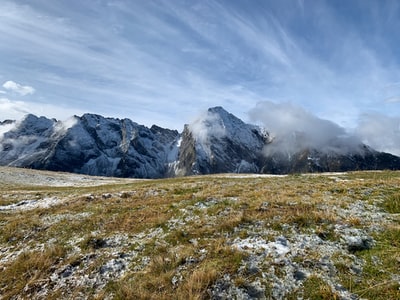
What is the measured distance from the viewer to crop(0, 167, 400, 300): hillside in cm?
980

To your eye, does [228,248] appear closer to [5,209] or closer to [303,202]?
[303,202]

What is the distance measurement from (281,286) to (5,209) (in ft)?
86.8

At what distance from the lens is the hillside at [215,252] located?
9.80 metres

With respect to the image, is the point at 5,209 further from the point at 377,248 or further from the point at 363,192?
→ the point at 363,192

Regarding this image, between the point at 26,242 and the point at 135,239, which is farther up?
the point at 135,239

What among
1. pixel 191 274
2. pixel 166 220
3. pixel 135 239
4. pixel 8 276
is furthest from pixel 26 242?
pixel 191 274

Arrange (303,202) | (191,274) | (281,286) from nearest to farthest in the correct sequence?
(281,286) < (191,274) < (303,202)

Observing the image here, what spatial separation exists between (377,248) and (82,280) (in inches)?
481

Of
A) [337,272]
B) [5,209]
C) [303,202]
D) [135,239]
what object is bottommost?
[5,209]

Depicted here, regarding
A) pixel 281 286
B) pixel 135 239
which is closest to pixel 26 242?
pixel 135 239

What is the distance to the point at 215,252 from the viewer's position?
12.1 metres

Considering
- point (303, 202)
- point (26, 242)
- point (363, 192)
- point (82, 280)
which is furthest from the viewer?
point (363, 192)

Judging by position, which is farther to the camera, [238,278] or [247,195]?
[247,195]

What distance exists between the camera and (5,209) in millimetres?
25828
